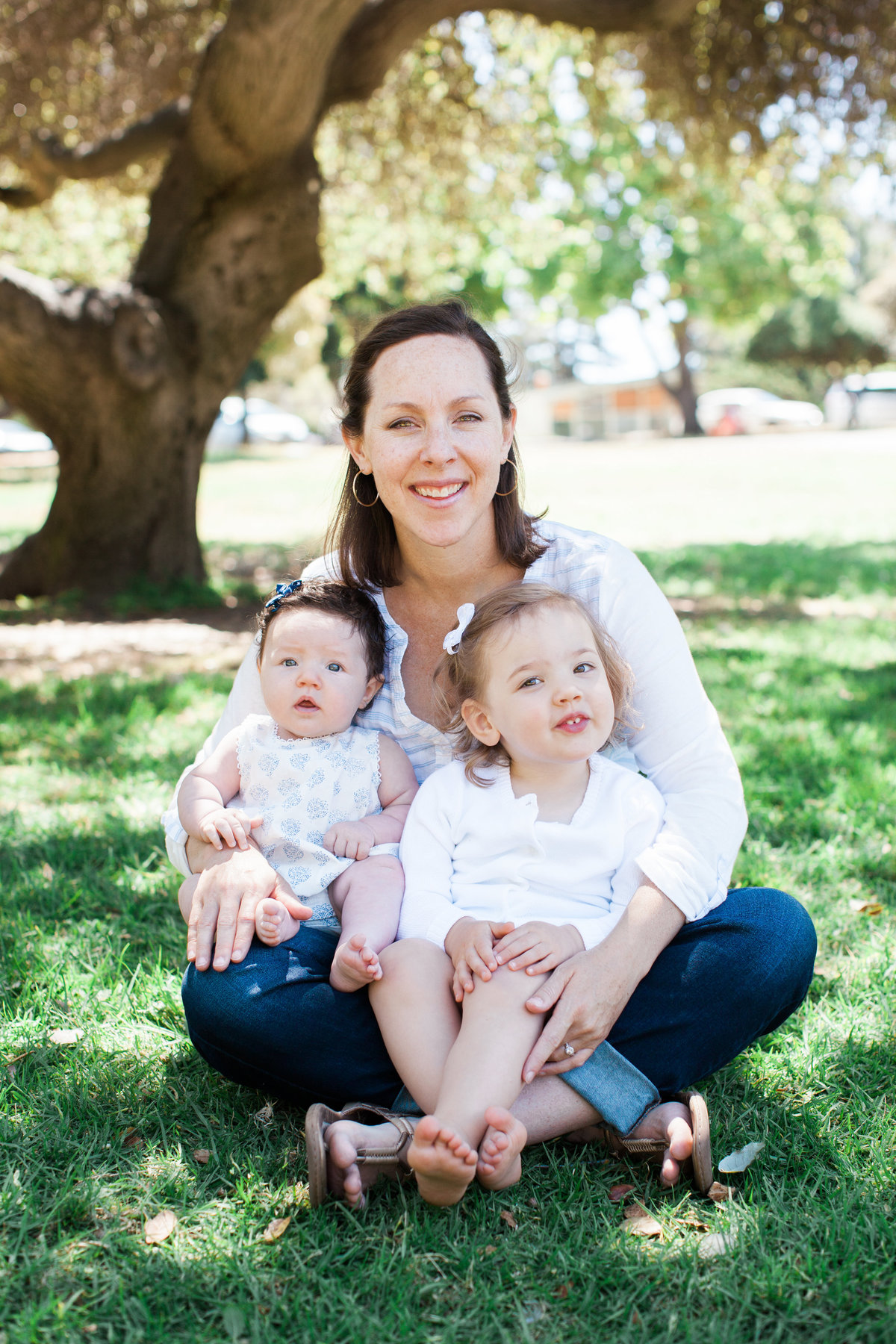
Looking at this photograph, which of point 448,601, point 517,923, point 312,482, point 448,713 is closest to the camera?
point 517,923

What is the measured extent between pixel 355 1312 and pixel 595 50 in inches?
446

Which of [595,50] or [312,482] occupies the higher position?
[595,50]

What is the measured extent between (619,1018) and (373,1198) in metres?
0.60

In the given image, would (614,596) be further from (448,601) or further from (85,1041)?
(85,1041)

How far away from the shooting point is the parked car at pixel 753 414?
41.2 m

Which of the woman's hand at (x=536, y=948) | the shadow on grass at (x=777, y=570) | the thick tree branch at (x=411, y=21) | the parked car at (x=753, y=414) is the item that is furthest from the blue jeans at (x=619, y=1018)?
the parked car at (x=753, y=414)

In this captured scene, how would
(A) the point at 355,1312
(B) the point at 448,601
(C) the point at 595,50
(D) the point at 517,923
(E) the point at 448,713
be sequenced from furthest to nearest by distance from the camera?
(C) the point at 595,50 → (B) the point at 448,601 → (E) the point at 448,713 → (D) the point at 517,923 → (A) the point at 355,1312

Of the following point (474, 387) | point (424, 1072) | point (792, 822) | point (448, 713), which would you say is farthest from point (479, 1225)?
point (792, 822)

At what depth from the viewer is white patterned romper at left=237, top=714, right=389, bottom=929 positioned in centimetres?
254

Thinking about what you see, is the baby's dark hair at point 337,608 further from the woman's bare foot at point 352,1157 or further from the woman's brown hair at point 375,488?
the woman's bare foot at point 352,1157

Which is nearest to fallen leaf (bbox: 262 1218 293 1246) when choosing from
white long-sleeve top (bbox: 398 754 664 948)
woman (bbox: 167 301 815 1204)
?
woman (bbox: 167 301 815 1204)

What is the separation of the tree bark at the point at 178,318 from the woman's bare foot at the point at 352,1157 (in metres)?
6.95

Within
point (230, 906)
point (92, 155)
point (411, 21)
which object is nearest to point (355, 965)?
point (230, 906)

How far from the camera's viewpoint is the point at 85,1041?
8.64ft
